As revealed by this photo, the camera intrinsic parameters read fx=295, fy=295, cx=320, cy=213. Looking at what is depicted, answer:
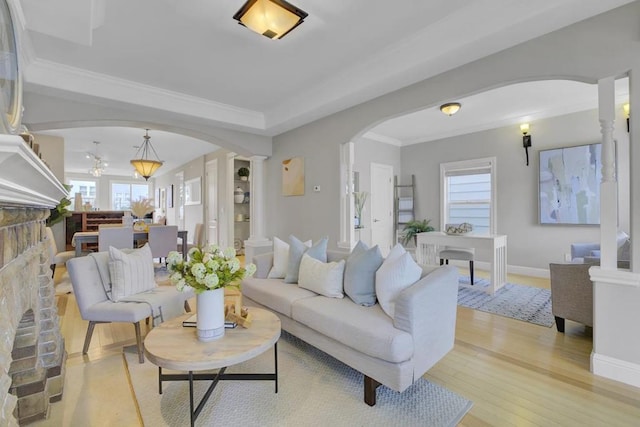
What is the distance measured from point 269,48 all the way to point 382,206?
4055mm

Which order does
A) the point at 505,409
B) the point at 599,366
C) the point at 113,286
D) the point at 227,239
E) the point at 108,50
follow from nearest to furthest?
1. the point at 505,409
2. the point at 599,366
3. the point at 113,286
4. the point at 108,50
5. the point at 227,239

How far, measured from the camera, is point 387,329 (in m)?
1.77

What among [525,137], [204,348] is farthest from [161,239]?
[525,137]

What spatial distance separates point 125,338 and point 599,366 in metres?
3.79

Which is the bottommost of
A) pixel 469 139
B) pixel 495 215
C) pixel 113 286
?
pixel 113 286

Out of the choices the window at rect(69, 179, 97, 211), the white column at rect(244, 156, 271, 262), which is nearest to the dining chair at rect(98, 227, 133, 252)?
the white column at rect(244, 156, 271, 262)

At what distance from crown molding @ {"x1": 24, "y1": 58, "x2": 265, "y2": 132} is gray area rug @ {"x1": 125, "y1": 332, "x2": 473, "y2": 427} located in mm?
2818

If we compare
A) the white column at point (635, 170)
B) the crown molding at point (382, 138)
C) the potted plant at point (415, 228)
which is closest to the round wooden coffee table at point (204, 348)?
the white column at point (635, 170)

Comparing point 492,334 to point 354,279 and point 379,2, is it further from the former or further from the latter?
point 379,2

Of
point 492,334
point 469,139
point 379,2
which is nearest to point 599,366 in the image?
point 492,334

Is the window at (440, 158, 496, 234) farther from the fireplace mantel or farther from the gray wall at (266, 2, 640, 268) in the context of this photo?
the fireplace mantel

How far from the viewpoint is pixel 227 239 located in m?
6.84

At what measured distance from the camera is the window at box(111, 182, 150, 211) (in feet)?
35.3

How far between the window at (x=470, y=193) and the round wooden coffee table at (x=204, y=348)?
470 centimetres
